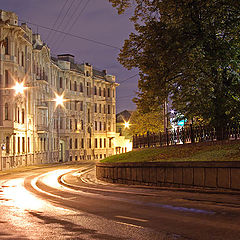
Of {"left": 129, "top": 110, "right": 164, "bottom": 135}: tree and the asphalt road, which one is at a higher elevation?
{"left": 129, "top": 110, "right": 164, "bottom": 135}: tree

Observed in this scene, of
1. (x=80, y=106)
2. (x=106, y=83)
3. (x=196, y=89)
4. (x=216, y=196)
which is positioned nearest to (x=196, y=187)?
(x=216, y=196)

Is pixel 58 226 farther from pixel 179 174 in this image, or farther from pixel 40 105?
pixel 40 105

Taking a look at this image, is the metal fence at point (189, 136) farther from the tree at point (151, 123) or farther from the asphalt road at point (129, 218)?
the tree at point (151, 123)

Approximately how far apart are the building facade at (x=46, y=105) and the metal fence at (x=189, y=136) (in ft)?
39.3

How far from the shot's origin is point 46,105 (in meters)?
61.4

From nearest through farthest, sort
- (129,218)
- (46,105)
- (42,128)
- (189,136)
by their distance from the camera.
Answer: (129,218), (189,136), (42,128), (46,105)

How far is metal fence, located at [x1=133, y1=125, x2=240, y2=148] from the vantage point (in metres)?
20.5

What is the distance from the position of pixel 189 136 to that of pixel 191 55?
6.32m

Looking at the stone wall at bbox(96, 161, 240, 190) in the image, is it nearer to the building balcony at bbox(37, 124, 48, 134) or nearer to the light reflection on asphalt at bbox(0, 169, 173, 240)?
the light reflection on asphalt at bbox(0, 169, 173, 240)

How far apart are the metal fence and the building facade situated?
12.0 metres

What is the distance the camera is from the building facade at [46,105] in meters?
46.0

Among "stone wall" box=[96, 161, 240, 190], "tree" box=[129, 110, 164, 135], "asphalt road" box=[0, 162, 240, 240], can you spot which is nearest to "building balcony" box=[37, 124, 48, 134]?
"tree" box=[129, 110, 164, 135]

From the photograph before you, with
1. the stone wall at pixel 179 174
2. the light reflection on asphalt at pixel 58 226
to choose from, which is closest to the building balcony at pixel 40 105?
the stone wall at pixel 179 174

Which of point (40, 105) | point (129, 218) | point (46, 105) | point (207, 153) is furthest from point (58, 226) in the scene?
point (46, 105)
